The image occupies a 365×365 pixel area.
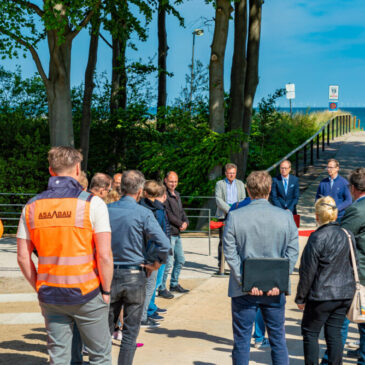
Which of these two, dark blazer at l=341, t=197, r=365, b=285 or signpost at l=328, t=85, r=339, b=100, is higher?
signpost at l=328, t=85, r=339, b=100

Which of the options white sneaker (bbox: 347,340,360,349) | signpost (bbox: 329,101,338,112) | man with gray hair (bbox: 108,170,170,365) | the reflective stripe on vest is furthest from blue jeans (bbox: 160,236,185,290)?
signpost (bbox: 329,101,338,112)

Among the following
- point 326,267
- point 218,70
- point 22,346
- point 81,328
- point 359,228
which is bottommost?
point 22,346

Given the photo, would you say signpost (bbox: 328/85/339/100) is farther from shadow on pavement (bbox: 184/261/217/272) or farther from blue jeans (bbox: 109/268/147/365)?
blue jeans (bbox: 109/268/147/365)

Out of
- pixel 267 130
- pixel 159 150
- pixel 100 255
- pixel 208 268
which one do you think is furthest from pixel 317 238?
pixel 267 130

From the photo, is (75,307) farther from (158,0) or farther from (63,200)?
(158,0)

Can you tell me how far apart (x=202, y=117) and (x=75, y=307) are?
12.9 metres

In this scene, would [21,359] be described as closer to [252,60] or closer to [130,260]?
[130,260]

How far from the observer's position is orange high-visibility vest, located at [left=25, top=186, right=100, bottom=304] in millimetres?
3734

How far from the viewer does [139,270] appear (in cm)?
482

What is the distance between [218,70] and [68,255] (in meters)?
12.0

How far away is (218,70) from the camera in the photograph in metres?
15.1

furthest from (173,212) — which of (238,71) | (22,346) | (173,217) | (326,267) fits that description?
(238,71)

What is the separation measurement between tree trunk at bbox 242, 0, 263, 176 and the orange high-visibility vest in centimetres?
1299

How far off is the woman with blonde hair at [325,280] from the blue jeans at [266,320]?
21cm
